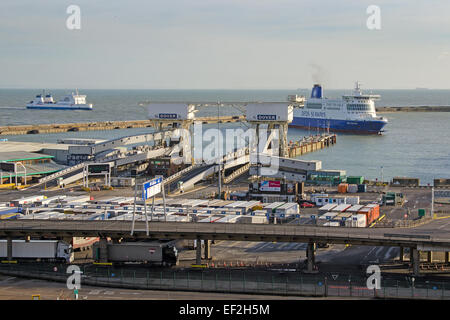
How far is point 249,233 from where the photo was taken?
115 ft

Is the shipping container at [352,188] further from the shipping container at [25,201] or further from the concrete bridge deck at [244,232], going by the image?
the shipping container at [25,201]

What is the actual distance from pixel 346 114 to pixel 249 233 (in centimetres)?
10103

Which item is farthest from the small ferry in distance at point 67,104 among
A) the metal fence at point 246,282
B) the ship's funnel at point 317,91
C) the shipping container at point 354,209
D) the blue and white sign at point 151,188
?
the metal fence at point 246,282

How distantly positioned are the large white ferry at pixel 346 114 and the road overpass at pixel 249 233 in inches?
3547

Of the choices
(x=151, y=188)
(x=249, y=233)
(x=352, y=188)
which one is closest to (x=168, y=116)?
(x=352, y=188)

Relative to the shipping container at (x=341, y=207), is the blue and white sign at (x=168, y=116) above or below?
above

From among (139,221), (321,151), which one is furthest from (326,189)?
(321,151)

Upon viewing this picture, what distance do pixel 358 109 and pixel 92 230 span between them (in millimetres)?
102085

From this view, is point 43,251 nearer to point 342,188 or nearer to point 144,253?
point 144,253

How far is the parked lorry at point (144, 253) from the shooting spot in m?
35.7

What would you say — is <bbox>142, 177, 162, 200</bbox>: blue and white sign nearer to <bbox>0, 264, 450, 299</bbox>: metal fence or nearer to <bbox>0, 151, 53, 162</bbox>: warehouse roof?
<bbox>0, 264, 450, 299</bbox>: metal fence

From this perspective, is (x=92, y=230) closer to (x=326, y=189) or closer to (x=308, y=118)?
(x=326, y=189)

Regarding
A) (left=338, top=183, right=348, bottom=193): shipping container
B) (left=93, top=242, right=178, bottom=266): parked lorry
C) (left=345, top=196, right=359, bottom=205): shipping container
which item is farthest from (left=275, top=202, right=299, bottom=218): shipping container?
(left=338, top=183, right=348, bottom=193): shipping container
